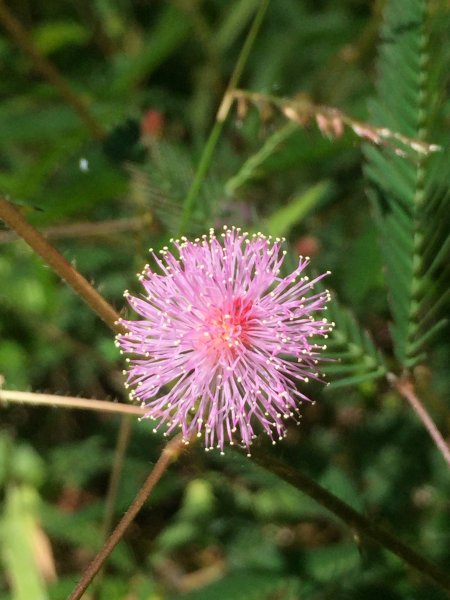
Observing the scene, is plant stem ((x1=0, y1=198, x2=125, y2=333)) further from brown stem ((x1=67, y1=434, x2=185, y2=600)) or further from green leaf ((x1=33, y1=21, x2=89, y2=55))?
green leaf ((x1=33, y1=21, x2=89, y2=55))

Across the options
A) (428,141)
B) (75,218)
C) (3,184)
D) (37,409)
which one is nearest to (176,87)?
(75,218)

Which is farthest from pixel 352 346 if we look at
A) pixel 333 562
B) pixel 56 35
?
pixel 56 35

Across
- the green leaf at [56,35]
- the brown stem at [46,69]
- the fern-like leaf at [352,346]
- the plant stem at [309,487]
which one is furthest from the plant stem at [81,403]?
the green leaf at [56,35]

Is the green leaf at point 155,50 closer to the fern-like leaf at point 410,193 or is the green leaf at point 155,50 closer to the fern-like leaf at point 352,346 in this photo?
the fern-like leaf at point 410,193

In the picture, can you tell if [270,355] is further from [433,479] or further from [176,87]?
[176,87]

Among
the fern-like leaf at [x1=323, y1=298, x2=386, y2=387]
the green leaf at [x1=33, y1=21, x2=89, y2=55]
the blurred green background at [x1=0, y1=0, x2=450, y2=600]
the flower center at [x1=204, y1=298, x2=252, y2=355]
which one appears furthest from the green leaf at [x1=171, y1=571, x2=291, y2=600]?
the green leaf at [x1=33, y1=21, x2=89, y2=55]
